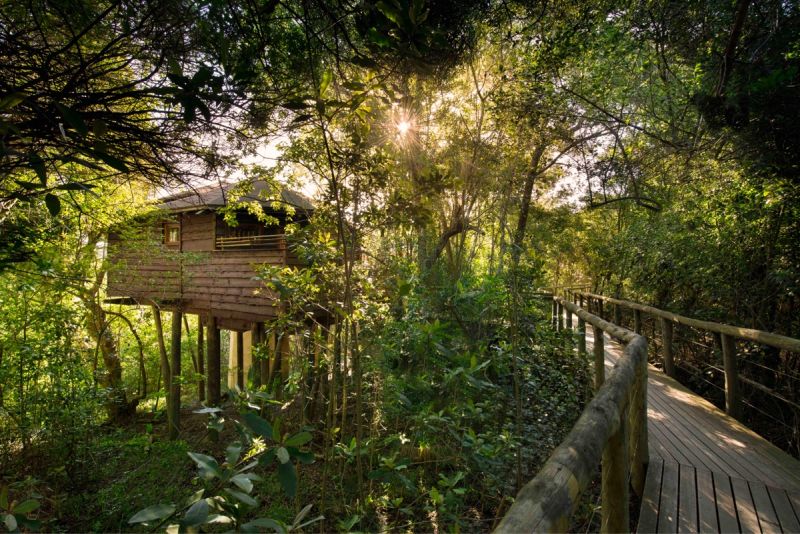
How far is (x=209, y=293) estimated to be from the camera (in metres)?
8.41

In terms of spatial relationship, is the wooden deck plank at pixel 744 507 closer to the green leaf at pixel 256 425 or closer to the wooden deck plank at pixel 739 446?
the wooden deck plank at pixel 739 446

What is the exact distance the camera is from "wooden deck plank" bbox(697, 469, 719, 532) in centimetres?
200

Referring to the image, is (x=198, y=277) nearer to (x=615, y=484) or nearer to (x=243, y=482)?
(x=243, y=482)

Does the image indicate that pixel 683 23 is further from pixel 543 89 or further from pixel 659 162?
pixel 659 162

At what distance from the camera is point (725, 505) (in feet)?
7.16

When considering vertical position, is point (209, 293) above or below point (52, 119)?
below

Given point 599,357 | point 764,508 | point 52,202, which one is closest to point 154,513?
point 52,202

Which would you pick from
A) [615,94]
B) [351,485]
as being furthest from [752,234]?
[351,485]

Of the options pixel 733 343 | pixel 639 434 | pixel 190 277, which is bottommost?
pixel 639 434

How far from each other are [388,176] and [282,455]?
235 cm

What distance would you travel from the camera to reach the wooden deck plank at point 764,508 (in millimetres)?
2008

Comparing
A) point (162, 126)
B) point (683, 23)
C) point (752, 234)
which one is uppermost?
point (683, 23)

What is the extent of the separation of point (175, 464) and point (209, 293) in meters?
3.37

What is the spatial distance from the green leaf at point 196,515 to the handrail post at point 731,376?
429 cm
